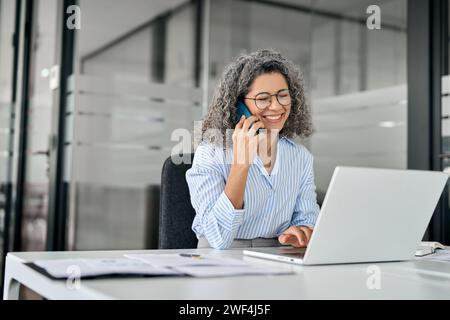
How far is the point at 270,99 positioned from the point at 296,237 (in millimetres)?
478

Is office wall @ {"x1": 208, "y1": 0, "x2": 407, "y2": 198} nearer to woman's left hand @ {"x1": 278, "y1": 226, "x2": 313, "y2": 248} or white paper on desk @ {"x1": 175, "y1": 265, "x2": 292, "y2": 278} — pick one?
woman's left hand @ {"x1": 278, "y1": 226, "x2": 313, "y2": 248}

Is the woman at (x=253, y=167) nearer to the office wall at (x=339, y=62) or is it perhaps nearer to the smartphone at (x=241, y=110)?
the smartphone at (x=241, y=110)

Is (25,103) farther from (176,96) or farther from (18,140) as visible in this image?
(176,96)

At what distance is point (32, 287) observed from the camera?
33.5 inches

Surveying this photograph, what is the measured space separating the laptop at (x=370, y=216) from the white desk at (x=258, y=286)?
0.05 m

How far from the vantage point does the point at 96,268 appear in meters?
0.86

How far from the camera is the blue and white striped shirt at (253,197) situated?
1.49 meters

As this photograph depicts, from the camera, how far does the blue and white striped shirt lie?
149 centimetres

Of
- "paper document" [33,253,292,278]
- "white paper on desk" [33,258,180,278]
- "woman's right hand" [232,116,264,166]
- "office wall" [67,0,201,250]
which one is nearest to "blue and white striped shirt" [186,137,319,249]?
"woman's right hand" [232,116,264,166]

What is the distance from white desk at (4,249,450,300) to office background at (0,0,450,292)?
2.25 m

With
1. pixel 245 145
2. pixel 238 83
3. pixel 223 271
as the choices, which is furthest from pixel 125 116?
pixel 223 271

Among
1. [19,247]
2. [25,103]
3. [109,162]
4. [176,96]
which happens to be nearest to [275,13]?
[176,96]

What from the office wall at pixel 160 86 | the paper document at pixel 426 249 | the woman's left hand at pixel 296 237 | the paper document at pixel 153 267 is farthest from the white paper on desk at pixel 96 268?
the office wall at pixel 160 86

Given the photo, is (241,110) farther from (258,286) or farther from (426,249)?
(258,286)
